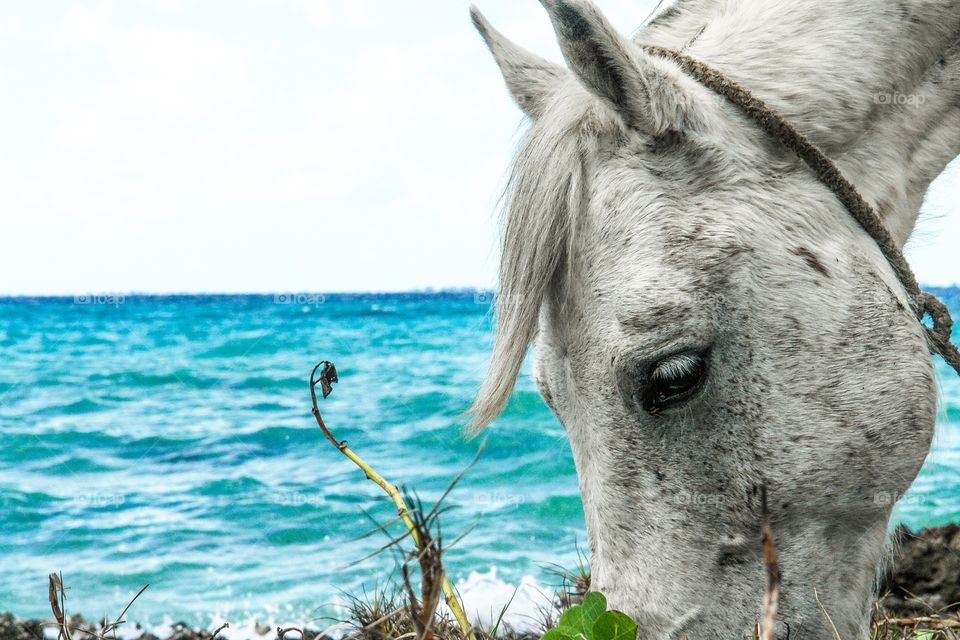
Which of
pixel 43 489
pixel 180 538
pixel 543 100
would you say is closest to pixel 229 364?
pixel 43 489

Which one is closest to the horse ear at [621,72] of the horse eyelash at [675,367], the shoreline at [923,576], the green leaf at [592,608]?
the horse eyelash at [675,367]

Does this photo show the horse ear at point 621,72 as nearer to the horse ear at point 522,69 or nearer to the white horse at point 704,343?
the white horse at point 704,343

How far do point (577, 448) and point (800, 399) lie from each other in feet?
1.64

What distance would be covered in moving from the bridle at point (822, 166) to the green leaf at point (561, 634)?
42.4 inches

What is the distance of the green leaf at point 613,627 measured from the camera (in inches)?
59.4

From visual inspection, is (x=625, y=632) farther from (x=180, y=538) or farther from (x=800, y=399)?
(x=180, y=538)

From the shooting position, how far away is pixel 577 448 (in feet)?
6.16

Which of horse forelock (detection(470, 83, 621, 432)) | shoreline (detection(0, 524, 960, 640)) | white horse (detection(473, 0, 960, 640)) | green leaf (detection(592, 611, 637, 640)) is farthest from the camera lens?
Result: shoreline (detection(0, 524, 960, 640))

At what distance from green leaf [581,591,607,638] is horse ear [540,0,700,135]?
3.15 ft

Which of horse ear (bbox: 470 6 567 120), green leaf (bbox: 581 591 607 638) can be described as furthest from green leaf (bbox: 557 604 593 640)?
horse ear (bbox: 470 6 567 120)

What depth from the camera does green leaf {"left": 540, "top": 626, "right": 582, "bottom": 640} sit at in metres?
1.52

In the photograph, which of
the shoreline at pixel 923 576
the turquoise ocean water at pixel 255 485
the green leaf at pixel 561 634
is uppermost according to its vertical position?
the green leaf at pixel 561 634

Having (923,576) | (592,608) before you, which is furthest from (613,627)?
(923,576)

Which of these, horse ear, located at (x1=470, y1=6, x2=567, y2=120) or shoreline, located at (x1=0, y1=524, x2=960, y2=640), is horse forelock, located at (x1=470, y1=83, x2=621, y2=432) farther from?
shoreline, located at (x1=0, y1=524, x2=960, y2=640)
